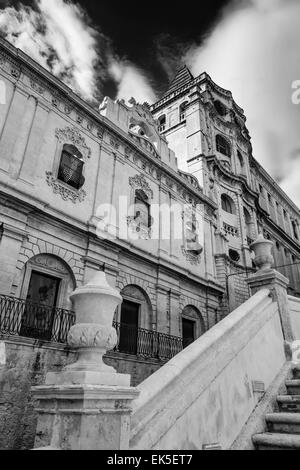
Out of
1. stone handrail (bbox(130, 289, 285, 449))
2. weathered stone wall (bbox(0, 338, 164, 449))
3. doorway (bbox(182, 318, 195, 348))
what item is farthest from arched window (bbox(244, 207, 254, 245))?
stone handrail (bbox(130, 289, 285, 449))

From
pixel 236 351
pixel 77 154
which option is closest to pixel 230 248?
pixel 77 154

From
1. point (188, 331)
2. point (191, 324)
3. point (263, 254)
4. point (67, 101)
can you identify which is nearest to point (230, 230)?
point (191, 324)

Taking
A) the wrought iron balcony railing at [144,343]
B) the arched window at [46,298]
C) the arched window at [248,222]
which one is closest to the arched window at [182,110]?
the arched window at [248,222]

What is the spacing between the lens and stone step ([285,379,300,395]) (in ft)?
14.8

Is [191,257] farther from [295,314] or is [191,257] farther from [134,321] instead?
[295,314]

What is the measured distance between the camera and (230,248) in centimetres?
1983

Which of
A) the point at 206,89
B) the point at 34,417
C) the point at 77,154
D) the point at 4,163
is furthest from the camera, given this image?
the point at 206,89

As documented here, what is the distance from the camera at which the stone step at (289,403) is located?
405 centimetres

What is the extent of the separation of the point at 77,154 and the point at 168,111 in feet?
52.8

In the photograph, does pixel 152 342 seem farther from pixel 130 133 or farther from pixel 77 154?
pixel 130 133

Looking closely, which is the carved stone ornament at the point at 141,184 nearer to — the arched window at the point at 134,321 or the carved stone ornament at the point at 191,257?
the carved stone ornament at the point at 191,257

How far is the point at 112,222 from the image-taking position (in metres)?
12.7

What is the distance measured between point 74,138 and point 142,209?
4.28 metres

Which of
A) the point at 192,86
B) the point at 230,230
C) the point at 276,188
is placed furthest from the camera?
the point at 276,188
